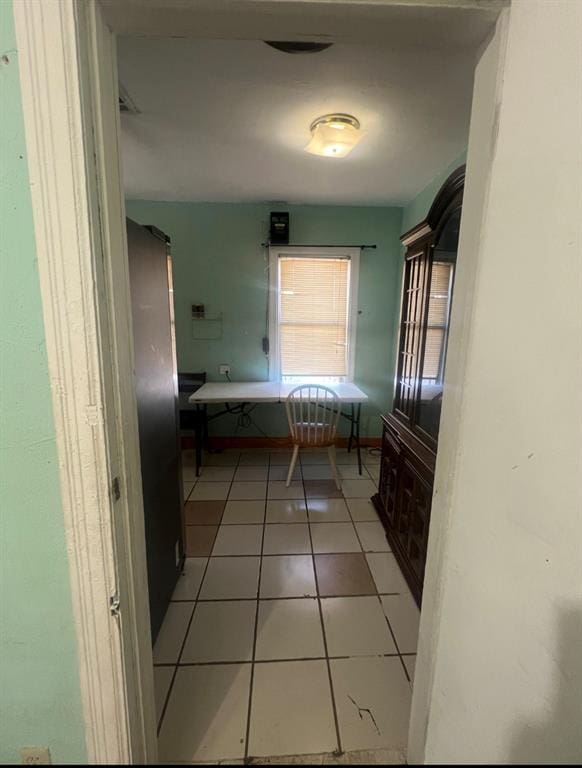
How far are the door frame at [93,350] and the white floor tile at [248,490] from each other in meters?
1.87

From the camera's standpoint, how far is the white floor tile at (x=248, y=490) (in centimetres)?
282

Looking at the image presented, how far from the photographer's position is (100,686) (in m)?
0.83

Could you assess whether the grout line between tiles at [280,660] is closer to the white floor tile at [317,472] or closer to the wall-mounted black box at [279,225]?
the white floor tile at [317,472]

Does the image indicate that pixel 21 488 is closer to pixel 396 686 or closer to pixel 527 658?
pixel 527 658

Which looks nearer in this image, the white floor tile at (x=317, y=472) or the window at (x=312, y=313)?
the white floor tile at (x=317, y=472)

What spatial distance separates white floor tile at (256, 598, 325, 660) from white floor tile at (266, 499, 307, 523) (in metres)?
0.72

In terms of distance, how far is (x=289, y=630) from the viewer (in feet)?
5.29

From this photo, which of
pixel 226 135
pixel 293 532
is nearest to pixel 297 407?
pixel 293 532

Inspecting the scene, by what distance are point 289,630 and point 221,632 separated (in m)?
0.32

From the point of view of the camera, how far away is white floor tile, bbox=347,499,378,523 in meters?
2.52

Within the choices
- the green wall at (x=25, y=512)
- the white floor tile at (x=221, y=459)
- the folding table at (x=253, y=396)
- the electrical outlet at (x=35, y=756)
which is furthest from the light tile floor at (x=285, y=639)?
the folding table at (x=253, y=396)

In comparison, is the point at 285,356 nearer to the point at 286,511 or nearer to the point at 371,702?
the point at 286,511

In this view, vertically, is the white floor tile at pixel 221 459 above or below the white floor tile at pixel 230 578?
below

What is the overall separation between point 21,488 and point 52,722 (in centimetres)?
65
